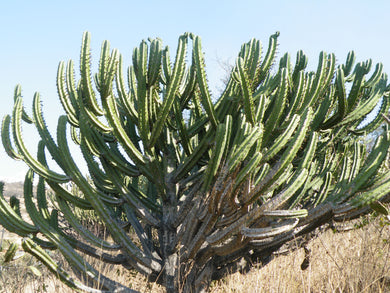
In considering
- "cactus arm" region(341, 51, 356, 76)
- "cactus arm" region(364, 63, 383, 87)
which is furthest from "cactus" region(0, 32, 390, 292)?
"cactus arm" region(341, 51, 356, 76)

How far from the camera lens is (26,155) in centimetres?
365

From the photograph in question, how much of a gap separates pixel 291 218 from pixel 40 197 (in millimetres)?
2399

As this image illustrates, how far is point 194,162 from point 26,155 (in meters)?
1.52

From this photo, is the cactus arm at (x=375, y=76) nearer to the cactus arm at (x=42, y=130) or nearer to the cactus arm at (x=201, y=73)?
the cactus arm at (x=201, y=73)

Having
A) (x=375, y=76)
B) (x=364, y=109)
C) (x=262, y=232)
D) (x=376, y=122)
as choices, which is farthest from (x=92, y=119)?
(x=375, y=76)

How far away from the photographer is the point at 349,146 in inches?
191

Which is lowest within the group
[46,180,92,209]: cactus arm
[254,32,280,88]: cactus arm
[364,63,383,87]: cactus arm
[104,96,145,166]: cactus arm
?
[46,180,92,209]: cactus arm

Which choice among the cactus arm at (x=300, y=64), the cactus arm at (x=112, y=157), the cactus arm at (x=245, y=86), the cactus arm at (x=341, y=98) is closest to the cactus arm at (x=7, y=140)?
the cactus arm at (x=112, y=157)

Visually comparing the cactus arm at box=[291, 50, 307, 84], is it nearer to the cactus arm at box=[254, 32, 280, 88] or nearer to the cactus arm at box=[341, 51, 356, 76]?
the cactus arm at box=[254, 32, 280, 88]

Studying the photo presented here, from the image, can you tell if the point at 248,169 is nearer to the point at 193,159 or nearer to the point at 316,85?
the point at 193,159

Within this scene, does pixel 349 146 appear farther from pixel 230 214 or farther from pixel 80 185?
pixel 80 185

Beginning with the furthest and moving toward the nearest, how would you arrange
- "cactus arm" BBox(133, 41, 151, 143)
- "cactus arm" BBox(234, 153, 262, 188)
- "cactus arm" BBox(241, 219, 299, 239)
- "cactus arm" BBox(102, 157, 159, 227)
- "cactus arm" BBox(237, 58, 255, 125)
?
"cactus arm" BBox(102, 157, 159, 227) → "cactus arm" BBox(133, 41, 151, 143) → "cactus arm" BBox(237, 58, 255, 125) → "cactus arm" BBox(241, 219, 299, 239) → "cactus arm" BBox(234, 153, 262, 188)

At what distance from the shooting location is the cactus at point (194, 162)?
3.28 meters

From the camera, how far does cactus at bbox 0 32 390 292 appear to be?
10.8 feet
